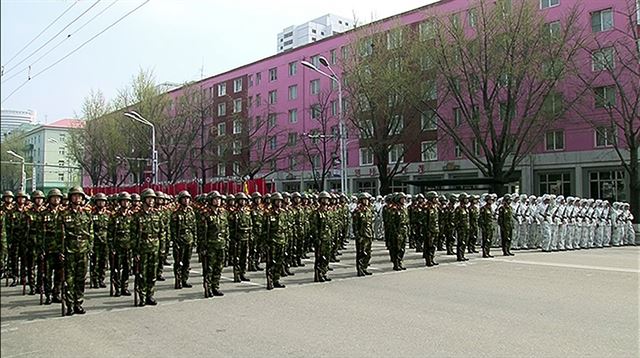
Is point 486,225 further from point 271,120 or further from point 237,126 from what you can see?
point 237,126

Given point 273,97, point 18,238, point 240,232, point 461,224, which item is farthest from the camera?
point 273,97

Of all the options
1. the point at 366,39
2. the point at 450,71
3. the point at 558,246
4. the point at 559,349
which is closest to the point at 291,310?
the point at 559,349

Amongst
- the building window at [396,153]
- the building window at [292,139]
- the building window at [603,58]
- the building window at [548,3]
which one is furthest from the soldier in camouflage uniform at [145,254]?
the building window at [292,139]

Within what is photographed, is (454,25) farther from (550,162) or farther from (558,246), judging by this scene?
(558,246)

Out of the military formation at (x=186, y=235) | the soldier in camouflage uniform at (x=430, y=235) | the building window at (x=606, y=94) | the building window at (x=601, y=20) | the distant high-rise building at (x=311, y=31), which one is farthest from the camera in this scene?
the distant high-rise building at (x=311, y=31)

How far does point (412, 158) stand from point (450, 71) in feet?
43.8

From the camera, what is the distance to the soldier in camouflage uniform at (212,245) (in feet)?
34.9

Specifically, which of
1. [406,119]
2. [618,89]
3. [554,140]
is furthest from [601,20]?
[406,119]

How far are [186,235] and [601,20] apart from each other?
99.2ft

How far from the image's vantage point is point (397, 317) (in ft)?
26.9

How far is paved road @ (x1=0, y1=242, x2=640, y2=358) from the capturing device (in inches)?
256

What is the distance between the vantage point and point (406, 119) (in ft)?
124

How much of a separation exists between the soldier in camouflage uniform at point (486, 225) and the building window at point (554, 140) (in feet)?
66.5

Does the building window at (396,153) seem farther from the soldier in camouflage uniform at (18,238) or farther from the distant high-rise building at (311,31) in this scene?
the distant high-rise building at (311,31)
